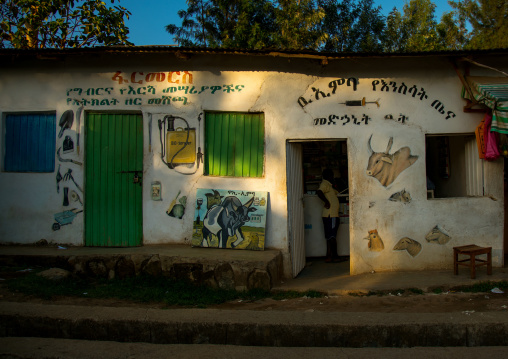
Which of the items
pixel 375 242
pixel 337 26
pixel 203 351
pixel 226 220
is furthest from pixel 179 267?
pixel 337 26

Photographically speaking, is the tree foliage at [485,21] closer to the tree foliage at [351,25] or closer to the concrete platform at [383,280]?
the tree foliage at [351,25]

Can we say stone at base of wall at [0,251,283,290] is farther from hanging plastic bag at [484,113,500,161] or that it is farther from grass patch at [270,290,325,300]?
hanging plastic bag at [484,113,500,161]

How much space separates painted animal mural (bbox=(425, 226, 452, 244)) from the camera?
717 cm

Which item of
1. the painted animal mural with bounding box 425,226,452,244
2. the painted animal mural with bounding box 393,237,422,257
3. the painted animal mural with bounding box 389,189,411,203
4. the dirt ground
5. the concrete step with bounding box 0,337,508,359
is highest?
the painted animal mural with bounding box 389,189,411,203

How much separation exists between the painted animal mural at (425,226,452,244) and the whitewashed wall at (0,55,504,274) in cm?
7

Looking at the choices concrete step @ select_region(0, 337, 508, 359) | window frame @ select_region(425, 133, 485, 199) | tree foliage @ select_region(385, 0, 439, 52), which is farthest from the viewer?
tree foliage @ select_region(385, 0, 439, 52)

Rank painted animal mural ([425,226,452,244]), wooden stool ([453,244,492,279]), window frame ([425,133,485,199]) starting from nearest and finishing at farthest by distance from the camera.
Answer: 1. wooden stool ([453,244,492,279])
2. painted animal mural ([425,226,452,244])
3. window frame ([425,133,485,199])

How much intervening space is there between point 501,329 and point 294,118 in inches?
166

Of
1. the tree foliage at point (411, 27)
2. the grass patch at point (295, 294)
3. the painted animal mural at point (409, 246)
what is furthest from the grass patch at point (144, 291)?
the tree foliage at point (411, 27)

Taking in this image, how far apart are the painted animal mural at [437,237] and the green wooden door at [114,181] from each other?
4.83 metres

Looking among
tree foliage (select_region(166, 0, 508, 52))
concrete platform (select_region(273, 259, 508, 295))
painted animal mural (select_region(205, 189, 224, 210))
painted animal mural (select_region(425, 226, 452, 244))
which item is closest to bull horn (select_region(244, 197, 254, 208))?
painted animal mural (select_region(205, 189, 224, 210))

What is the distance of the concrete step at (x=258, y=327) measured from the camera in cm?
454

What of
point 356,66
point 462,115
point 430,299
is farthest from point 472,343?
point 356,66

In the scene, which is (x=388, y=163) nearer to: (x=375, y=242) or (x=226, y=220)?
(x=375, y=242)
